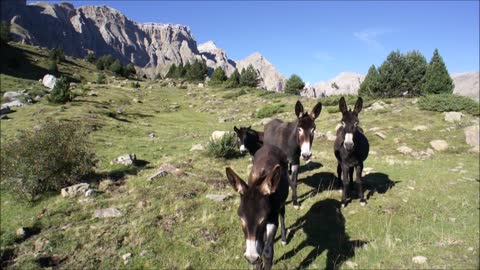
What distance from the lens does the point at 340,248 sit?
8.09 m

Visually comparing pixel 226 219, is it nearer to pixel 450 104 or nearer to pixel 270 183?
pixel 270 183

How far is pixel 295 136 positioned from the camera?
10.2 m

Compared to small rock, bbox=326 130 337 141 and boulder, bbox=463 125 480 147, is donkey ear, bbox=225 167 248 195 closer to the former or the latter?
small rock, bbox=326 130 337 141

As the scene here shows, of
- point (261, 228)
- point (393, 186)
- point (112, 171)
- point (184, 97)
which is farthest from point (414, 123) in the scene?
point (184, 97)

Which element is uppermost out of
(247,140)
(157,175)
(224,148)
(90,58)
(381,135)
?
(90,58)

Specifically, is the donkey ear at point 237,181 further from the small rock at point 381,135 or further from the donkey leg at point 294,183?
the small rock at point 381,135

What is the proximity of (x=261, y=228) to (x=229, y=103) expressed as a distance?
128 ft

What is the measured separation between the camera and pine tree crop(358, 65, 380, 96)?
50491 mm

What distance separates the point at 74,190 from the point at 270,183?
9.63 metres

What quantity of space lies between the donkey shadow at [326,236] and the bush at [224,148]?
6836mm

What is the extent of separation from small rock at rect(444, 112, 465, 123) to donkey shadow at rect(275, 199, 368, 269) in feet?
58.2

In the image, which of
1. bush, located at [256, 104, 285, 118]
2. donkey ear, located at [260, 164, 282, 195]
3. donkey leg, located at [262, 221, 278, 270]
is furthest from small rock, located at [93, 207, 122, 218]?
bush, located at [256, 104, 285, 118]

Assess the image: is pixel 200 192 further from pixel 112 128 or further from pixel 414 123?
pixel 414 123

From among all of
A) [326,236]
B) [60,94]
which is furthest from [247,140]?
[60,94]
